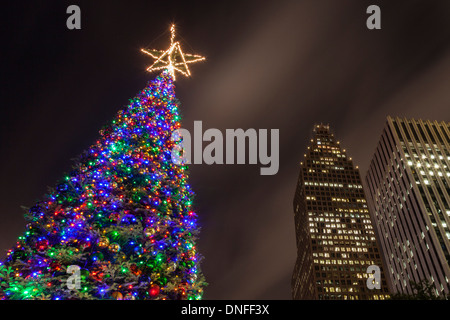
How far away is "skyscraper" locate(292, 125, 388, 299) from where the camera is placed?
104 meters

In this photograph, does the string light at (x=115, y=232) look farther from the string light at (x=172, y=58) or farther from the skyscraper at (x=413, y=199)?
the skyscraper at (x=413, y=199)

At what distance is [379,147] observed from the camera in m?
91.2

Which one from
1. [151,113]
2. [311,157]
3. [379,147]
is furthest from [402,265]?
[151,113]

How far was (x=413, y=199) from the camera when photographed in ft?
233

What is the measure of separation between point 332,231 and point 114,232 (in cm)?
12252

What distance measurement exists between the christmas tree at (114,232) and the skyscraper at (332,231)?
10842cm

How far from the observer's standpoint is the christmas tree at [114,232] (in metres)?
6.89

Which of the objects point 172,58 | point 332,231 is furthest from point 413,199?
point 172,58

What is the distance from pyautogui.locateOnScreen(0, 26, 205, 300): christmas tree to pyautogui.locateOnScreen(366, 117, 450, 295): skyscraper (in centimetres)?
6853

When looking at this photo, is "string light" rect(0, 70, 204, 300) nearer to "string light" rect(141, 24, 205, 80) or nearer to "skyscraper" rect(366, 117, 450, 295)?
"string light" rect(141, 24, 205, 80)

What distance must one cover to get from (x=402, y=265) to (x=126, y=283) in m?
88.9

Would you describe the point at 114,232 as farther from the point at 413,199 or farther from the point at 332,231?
the point at 332,231
